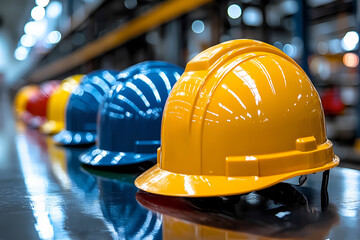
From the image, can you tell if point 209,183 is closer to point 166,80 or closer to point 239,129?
point 239,129

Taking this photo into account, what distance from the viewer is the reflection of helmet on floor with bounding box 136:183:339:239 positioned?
4.75 feet

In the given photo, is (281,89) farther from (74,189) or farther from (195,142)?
(74,189)

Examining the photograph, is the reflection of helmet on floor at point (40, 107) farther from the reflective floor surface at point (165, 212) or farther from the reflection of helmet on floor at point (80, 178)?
the reflective floor surface at point (165, 212)

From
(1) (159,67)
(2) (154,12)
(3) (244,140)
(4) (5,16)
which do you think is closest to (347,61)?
(2) (154,12)

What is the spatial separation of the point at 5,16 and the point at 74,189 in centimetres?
3652

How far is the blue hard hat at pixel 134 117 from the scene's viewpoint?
265cm

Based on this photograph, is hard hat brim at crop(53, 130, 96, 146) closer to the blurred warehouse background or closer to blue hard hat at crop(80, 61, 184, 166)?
blue hard hat at crop(80, 61, 184, 166)

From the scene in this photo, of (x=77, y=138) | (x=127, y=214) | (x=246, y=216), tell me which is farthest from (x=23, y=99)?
(x=246, y=216)

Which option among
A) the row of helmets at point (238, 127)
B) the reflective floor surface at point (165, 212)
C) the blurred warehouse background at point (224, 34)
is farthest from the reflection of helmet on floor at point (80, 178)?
the blurred warehouse background at point (224, 34)

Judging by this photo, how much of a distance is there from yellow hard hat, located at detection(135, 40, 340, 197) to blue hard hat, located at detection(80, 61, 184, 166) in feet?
2.47

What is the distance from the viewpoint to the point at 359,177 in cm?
241

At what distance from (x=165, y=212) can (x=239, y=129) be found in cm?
46

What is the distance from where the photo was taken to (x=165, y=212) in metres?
1.72

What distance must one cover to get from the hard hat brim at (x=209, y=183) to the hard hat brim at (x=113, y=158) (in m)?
0.71
